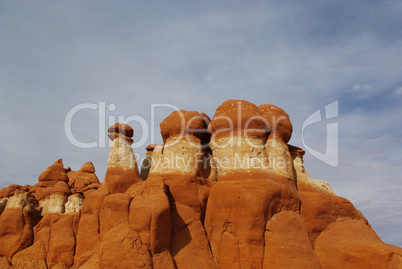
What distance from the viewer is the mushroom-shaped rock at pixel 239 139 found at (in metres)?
14.1

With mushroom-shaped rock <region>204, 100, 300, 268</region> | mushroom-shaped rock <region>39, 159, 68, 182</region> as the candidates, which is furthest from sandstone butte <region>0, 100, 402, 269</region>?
mushroom-shaped rock <region>39, 159, 68, 182</region>

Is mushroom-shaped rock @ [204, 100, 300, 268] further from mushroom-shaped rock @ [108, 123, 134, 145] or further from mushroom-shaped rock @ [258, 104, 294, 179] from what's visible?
mushroom-shaped rock @ [108, 123, 134, 145]

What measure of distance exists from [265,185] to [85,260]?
25.5ft

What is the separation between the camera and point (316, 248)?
12.7 m

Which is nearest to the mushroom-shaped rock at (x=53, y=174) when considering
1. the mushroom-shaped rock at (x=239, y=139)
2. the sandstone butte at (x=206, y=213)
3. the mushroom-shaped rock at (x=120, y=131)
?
the sandstone butte at (x=206, y=213)

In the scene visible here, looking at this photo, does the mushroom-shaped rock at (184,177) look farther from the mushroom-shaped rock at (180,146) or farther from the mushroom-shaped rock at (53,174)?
the mushroom-shaped rock at (53,174)

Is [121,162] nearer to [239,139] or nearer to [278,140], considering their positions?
[239,139]

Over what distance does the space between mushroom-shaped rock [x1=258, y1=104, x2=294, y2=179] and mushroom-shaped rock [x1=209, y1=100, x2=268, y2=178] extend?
0.38 m

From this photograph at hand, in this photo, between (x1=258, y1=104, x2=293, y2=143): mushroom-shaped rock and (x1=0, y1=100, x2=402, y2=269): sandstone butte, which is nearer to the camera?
(x1=0, y1=100, x2=402, y2=269): sandstone butte

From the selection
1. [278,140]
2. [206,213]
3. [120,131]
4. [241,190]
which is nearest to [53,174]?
[120,131]

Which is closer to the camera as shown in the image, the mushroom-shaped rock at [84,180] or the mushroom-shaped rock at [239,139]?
the mushroom-shaped rock at [239,139]

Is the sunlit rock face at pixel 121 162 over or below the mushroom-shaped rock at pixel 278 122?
below

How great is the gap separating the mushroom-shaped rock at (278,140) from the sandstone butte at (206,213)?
0.05 m

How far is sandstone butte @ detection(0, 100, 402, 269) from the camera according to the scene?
11.6 m
